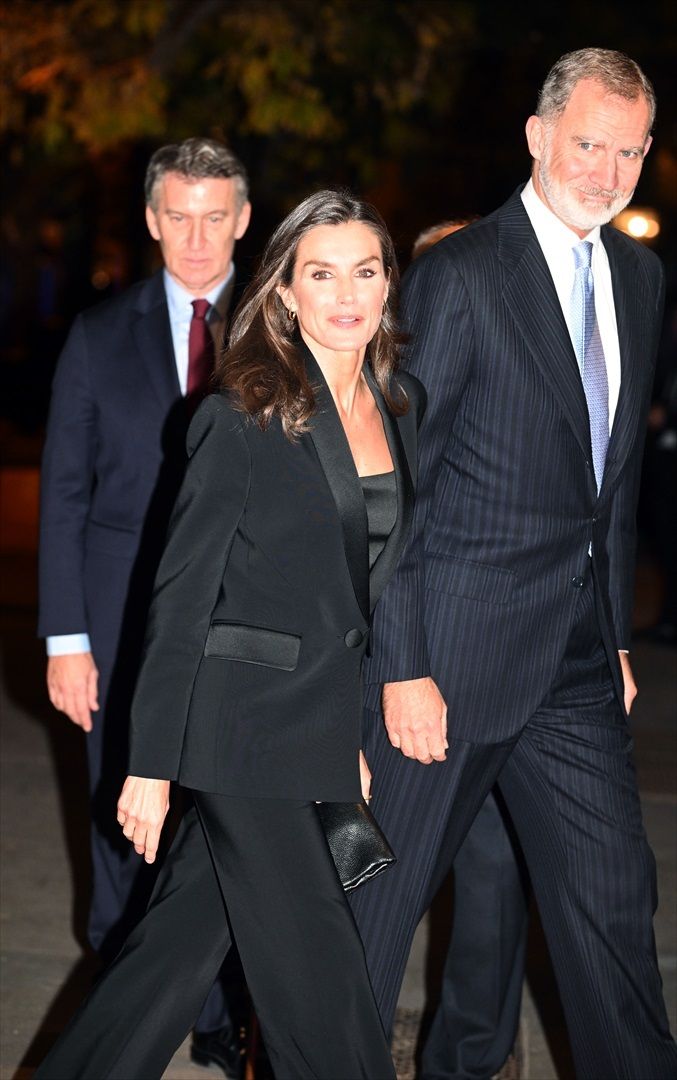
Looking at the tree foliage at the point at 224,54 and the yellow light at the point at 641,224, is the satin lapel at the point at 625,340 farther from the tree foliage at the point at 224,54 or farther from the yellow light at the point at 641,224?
the yellow light at the point at 641,224

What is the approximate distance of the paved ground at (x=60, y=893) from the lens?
13.3 ft

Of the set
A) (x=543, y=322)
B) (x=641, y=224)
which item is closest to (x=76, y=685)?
(x=543, y=322)

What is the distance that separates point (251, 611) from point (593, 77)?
4.30 ft

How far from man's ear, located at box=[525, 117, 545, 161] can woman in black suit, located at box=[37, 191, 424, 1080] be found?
79 centimetres

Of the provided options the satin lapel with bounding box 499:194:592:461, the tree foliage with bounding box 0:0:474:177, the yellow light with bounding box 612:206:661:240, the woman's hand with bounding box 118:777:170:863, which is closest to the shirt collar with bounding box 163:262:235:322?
the satin lapel with bounding box 499:194:592:461

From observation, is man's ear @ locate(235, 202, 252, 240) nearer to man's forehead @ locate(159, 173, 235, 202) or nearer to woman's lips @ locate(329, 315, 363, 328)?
man's forehead @ locate(159, 173, 235, 202)

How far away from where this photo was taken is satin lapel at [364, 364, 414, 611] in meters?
2.95

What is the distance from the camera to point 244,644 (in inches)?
109

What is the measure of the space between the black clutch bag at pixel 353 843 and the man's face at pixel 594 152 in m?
1.29

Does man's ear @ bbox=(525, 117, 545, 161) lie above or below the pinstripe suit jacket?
above

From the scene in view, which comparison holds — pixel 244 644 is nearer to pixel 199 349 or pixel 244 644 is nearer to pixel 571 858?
pixel 571 858

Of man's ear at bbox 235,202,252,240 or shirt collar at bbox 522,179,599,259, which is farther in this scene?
man's ear at bbox 235,202,252,240

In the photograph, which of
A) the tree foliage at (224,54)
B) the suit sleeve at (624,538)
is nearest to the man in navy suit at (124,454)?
the suit sleeve at (624,538)

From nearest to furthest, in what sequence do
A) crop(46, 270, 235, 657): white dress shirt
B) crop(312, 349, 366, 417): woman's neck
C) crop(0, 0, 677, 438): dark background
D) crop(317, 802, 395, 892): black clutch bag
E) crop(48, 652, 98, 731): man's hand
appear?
crop(317, 802, 395, 892): black clutch bag, crop(312, 349, 366, 417): woman's neck, crop(48, 652, 98, 731): man's hand, crop(46, 270, 235, 657): white dress shirt, crop(0, 0, 677, 438): dark background
